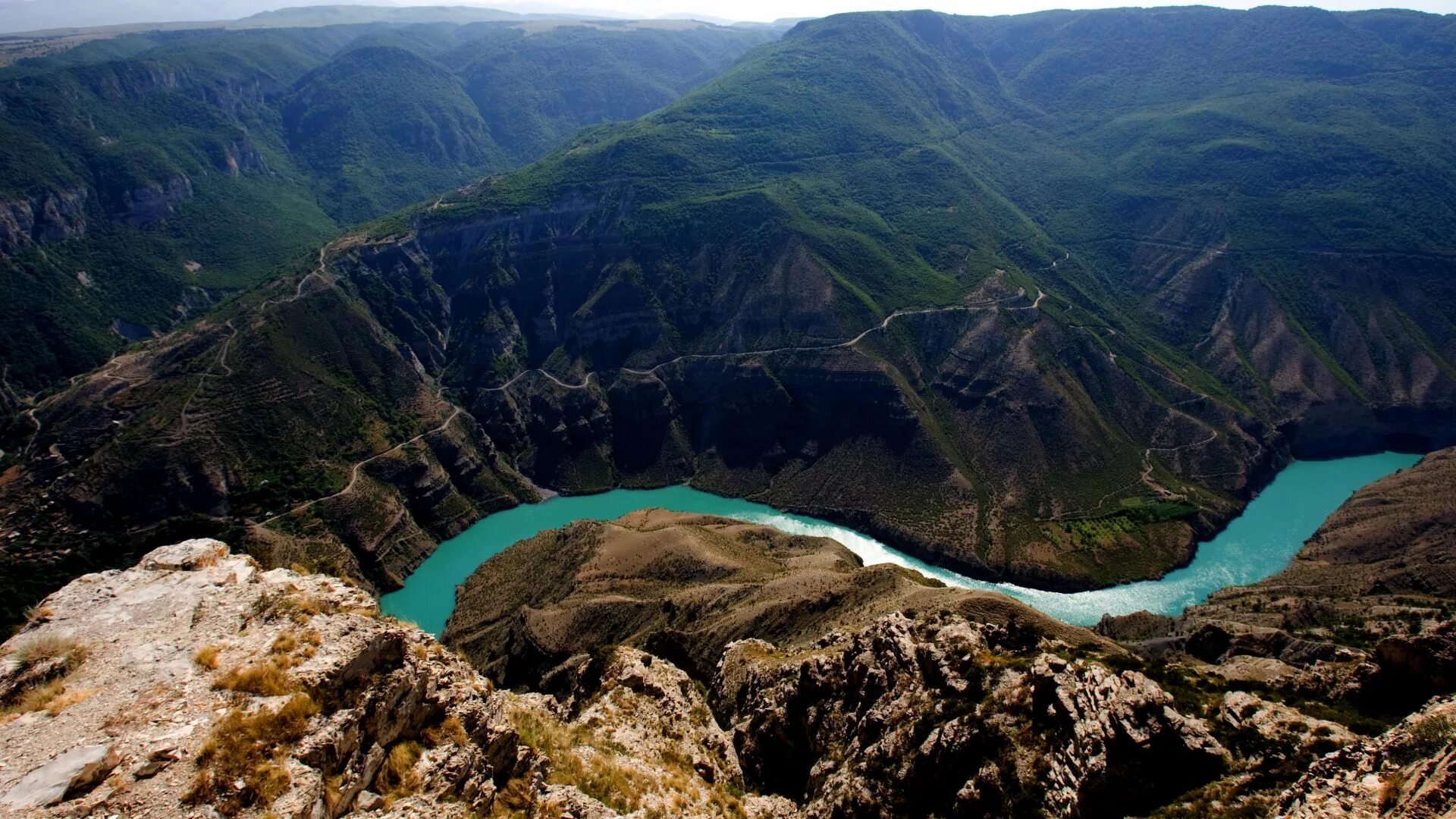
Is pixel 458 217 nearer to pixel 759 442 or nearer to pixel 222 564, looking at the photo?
pixel 759 442

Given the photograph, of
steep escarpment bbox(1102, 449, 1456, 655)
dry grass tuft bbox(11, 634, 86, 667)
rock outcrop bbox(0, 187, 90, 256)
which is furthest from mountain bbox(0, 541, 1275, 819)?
rock outcrop bbox(0, 187, 90, 256)

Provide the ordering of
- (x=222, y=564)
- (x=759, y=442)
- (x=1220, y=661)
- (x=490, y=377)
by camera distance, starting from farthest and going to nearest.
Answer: (x=490, y=377), (x=759, y=442), (x=1220, y=661), (x=222, y=564)

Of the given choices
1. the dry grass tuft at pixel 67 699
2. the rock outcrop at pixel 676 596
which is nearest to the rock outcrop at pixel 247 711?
the dry grass tuft at pixel 67 699

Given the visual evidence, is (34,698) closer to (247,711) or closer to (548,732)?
(247,711)

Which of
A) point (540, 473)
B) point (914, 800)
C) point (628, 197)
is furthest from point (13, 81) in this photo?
point (914, 800)

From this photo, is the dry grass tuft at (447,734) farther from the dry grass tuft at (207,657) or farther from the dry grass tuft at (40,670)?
the dry grass tuft at (40,670)

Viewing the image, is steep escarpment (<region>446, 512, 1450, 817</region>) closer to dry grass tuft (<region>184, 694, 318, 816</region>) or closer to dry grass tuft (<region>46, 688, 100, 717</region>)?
dry grass tuft (<region>184, 694, 318, 816</region>)
